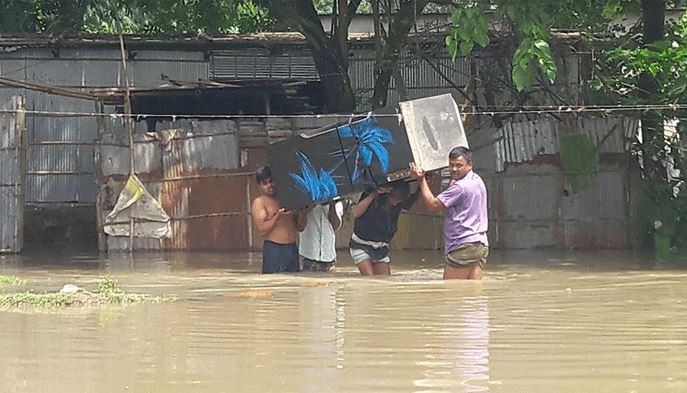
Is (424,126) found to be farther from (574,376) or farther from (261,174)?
(574,376)

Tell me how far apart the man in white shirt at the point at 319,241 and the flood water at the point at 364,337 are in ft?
1.15

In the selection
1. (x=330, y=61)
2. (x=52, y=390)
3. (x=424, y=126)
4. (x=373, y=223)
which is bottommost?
(x=52, y=390)

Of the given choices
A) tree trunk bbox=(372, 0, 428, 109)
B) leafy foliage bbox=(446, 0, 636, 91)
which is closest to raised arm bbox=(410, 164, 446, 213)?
leafy foliage bbox=(446, 0, 636, 91)

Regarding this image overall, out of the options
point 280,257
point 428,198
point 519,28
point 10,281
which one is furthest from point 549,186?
point 10,281

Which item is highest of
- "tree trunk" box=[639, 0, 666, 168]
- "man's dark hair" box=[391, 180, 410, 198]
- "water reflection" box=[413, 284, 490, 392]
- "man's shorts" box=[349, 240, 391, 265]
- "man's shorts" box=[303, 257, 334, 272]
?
"tree trunk" box=[639, 0, 666, 168]

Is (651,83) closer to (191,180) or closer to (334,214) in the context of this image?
(334,214)

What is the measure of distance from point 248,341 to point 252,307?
161 centimetres

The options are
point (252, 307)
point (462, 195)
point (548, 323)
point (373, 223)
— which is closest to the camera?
point (548, 323)

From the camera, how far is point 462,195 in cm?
873

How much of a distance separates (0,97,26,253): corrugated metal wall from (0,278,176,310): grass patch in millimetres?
5800

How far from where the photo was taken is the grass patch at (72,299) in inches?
303

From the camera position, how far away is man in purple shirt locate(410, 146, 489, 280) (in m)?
8.72

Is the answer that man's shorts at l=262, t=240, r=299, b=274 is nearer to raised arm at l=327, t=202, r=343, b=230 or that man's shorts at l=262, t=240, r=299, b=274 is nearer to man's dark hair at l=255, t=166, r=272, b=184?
raised arm at l=327, t=202, r=343, b=230

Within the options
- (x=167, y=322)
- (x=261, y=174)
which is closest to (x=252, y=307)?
(x=167, y=322)
